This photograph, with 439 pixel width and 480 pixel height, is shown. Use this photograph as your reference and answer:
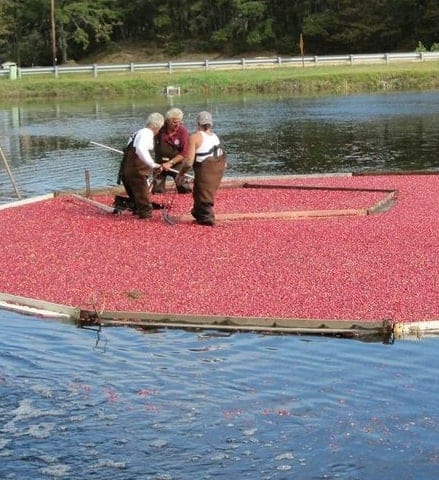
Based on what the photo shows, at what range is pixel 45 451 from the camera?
7070 millimetres

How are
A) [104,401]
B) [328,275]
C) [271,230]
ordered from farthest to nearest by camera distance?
[271,230], [328,275], [104,401]

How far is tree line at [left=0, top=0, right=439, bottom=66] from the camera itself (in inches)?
3068

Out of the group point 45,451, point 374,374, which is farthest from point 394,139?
point 45,451

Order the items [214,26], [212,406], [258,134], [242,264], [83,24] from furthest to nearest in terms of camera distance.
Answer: [214,26] < [83,24] < [258,134] < [242,264] < [212,406]

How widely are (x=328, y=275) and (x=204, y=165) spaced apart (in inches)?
156

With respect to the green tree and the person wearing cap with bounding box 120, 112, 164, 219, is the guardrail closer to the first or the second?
the green tree

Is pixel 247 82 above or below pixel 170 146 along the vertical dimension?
above

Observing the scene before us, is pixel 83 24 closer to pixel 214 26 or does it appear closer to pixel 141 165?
pixel 214 26

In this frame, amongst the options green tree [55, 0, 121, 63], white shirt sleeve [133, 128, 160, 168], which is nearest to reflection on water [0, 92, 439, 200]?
white shirt sleeve [133, 128, 160, 168]

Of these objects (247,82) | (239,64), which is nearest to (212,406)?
(247,82)

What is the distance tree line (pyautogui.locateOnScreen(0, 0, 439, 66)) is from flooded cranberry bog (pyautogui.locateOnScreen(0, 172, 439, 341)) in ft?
208

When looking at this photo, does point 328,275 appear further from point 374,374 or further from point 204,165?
point 204,165

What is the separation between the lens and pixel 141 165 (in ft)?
49.8

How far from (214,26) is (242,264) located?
7985 cm
